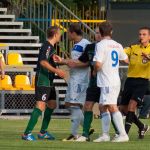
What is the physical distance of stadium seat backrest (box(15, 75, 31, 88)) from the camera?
25375mm

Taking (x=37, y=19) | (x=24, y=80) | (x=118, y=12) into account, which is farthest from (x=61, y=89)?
(x=118, y=12)

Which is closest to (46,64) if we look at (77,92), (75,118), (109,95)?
(77,92)

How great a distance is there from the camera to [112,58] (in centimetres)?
1545

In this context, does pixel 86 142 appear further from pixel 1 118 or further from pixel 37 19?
A: pixel 37 19

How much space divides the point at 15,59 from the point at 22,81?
1402mm

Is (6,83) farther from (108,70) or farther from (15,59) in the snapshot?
(108,70)

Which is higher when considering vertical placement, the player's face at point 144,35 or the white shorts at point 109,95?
the player's face at point 144,35

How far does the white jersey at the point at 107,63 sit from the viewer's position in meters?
15.3

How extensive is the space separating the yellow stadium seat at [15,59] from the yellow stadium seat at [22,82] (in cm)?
85

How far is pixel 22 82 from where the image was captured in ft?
83.7

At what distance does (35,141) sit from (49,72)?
122 centimetres

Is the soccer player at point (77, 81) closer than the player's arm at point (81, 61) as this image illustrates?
No

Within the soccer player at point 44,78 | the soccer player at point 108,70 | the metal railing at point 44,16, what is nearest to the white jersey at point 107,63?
the soccer player at point 108,70

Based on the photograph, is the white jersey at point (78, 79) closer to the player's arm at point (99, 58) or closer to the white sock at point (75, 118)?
the white sock at point (75, 118)
